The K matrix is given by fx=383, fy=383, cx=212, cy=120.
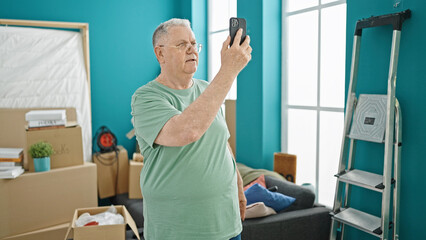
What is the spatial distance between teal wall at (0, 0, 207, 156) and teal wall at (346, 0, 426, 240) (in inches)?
101

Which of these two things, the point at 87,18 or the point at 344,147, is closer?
the point at 344,147

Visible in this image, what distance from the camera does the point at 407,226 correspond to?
7.22 feet

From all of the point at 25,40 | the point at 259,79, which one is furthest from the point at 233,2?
the point at 25,40

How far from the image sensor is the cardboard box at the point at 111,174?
3.96 m

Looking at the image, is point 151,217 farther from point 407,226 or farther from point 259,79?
point 259,79

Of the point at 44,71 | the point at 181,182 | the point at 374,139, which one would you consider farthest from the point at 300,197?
the point at 44,71

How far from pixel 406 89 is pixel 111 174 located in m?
2.93

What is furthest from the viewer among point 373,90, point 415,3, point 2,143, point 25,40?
point 25,40

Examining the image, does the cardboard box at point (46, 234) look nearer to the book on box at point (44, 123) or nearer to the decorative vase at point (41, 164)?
the decorative vase at point (41, 164)

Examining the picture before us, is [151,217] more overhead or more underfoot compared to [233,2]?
more underfoot

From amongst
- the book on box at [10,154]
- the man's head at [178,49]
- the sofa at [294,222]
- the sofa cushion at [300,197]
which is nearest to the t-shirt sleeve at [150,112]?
the man's head at [178,49]

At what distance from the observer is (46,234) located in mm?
3078

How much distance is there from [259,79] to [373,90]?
49.1 inches

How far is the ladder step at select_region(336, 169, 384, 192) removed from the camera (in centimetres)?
214
